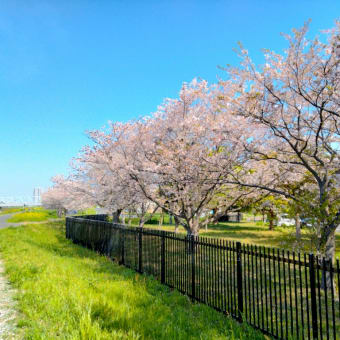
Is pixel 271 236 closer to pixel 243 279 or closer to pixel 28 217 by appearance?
pixel 243 279

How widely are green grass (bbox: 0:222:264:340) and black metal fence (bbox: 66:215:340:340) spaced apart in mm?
464

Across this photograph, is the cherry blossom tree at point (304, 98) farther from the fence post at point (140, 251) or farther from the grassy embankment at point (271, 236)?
the fence post at point (140, 251)

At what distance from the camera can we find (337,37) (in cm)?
662

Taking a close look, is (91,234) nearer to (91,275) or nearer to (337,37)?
(91,275)

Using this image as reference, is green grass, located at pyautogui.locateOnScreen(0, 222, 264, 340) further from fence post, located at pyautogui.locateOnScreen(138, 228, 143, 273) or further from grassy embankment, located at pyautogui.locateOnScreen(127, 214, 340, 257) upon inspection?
grassy embankment, located at pyautogui.locateOnScreen(127, 214, 340, 257)

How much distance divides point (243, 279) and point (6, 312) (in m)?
6.79

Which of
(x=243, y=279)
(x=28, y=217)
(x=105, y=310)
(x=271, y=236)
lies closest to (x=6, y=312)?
(x=105, y=310)

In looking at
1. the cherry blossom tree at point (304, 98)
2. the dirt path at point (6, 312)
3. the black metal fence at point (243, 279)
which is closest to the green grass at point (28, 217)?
the black metal fence at point (243, 279)

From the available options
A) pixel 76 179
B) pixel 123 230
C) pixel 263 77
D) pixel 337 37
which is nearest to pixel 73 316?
pixel 123 230

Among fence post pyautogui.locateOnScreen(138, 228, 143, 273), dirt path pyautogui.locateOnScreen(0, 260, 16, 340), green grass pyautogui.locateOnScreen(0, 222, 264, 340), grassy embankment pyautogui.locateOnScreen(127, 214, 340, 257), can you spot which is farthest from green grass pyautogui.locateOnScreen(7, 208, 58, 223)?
dirt path pyautogui.locateOnScreen(0, 260, 16, 340)

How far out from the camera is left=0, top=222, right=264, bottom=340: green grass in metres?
4.37

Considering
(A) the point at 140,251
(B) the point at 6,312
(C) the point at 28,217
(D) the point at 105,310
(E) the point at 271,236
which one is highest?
(A) the point at 140,251

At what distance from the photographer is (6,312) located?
527cm

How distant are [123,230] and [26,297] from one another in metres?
4.87
